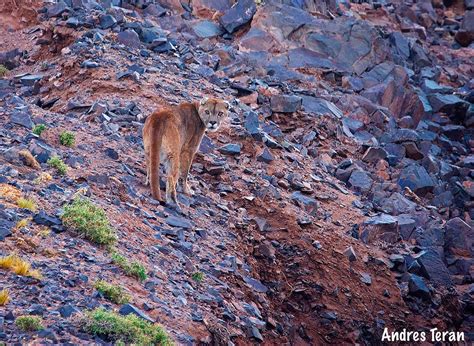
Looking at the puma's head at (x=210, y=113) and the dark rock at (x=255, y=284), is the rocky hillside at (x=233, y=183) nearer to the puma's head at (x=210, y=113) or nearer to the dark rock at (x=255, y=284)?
the dark rock at (x=255, y=284)

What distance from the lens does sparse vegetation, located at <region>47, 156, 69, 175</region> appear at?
1302 cm

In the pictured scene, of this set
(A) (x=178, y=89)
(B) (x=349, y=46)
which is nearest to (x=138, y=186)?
(A) (x=178, y=89)

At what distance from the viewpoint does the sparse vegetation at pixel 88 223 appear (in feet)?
37.3

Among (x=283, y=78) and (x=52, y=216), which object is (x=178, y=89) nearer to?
(x=283, y=78)

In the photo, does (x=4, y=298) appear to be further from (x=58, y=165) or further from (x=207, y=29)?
(x=207, y=29)

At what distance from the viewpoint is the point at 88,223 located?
11.4 metres

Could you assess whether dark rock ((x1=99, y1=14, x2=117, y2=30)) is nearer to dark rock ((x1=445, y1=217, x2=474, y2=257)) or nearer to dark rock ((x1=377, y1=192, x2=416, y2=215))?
dark rock ((x1=377, y1=192, x2=416, y2=215))

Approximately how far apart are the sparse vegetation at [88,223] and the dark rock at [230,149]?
6373mm

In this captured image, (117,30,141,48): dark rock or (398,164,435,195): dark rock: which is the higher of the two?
(117,30,141,48): dark rock

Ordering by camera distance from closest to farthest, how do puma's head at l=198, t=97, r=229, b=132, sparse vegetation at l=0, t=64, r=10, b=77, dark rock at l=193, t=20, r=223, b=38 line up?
1. puma's head at l=198, t=97, r=229, b=132
2. sparse vegetation at l=0, t=64, r=10, b=77
3. dark rock at l=193, t=20, r=223, b=38

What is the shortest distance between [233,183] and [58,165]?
180 inches

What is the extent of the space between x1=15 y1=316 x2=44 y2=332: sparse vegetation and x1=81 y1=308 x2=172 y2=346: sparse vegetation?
53 cm

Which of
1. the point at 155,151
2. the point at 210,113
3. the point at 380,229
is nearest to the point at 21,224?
the point at 155,151

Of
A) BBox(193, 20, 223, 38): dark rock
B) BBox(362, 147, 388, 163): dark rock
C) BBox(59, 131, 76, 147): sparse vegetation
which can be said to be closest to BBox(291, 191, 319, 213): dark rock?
BBox(59, 131, 76, 147): sparse vegetation
